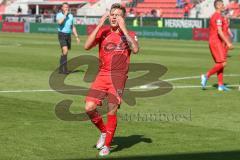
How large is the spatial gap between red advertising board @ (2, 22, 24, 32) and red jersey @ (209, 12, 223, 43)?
156 feet

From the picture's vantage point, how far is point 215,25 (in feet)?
51.1

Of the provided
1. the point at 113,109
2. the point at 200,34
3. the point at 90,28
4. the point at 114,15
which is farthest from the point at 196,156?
the point at 90,28

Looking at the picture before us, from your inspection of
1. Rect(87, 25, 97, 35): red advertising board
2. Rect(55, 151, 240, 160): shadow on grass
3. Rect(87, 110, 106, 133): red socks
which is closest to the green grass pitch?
Rect(55, 151, 240, 160): shadow on grass

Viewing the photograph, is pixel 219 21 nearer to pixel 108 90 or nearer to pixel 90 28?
pixel 108 90

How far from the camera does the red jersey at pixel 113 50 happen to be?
28.9 feet

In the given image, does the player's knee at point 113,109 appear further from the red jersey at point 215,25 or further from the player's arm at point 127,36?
the red jersey at point 215,25

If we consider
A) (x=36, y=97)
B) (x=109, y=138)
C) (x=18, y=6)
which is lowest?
(x=18, y=6)

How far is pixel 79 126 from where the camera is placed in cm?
1066

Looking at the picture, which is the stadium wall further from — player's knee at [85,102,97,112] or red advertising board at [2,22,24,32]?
player's knee at [85,102,97,112]

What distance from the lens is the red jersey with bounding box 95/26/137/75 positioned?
8.80m

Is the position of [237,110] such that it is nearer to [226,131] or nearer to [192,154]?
[226,131]

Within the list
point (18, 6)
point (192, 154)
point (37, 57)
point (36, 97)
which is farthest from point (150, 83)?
point (18, 6)

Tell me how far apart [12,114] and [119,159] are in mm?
3931

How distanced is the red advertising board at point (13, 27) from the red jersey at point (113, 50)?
53812mm
